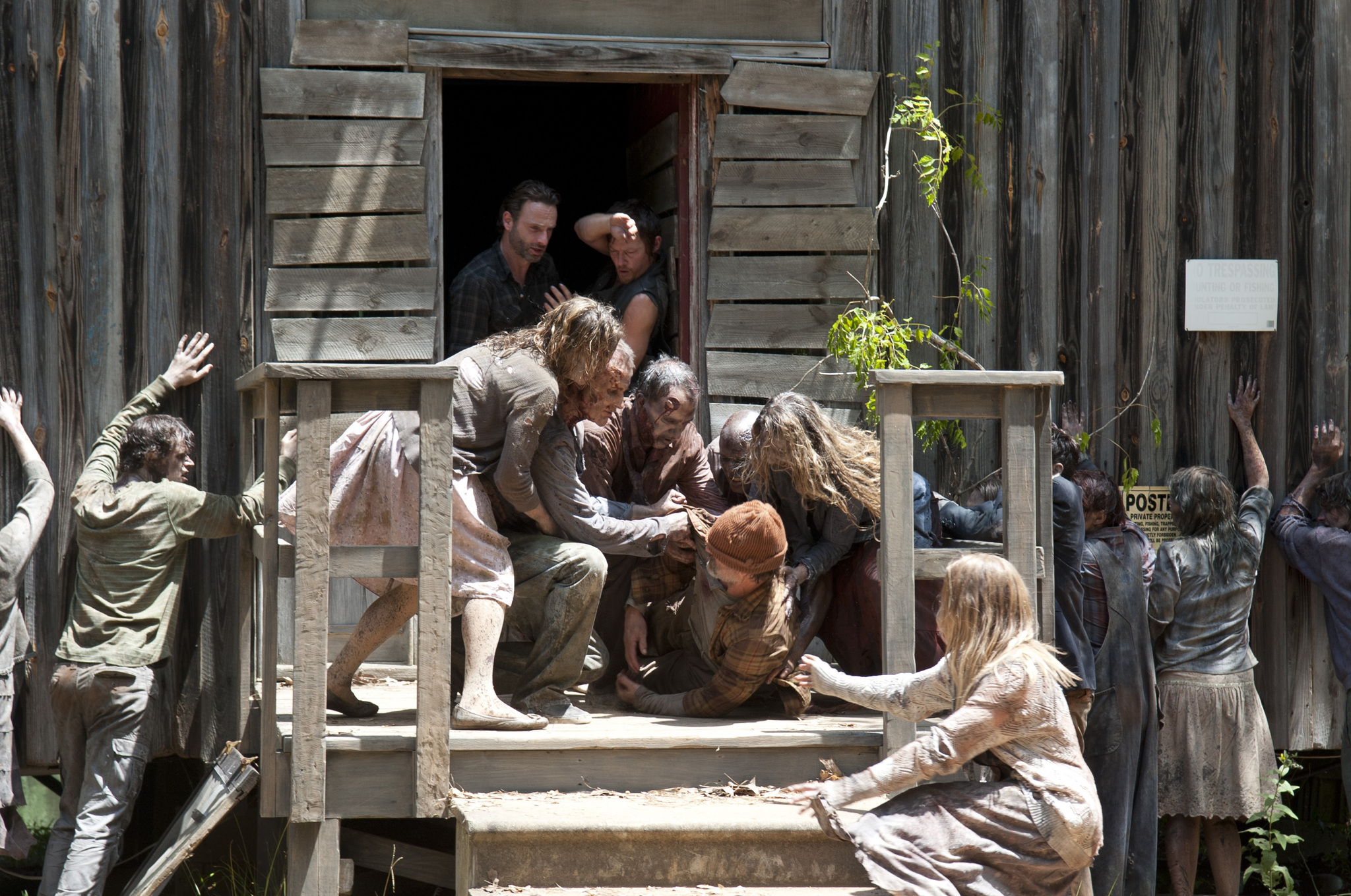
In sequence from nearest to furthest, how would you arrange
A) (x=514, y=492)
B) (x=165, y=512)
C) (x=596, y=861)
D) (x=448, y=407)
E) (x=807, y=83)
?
(x=596, y=861) < (x=448, y=407) < (x=514, y=492) < (x=165, y=512) < (x=807, y=83)

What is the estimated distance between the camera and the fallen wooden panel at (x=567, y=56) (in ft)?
17.4

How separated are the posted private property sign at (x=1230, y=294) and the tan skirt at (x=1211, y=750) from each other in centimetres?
153

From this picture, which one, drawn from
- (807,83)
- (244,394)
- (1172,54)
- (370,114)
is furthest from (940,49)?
(244,394)

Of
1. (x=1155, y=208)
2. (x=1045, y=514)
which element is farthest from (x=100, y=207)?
(x=1155, y=208)

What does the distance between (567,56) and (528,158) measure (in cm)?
353

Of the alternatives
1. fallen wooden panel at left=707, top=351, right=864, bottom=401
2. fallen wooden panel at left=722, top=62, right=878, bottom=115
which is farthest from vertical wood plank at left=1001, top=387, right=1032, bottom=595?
fallen wooden panel at left=722, top=62, right=878, bottom=115

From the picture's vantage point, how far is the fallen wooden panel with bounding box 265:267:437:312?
5.21m

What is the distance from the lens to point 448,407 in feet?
13.1

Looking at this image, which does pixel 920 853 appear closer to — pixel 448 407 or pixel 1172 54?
pixel 448 407

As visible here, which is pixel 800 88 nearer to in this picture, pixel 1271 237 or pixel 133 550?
pixel 1271 237

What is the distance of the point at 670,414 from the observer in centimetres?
478

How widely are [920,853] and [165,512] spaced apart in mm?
2949

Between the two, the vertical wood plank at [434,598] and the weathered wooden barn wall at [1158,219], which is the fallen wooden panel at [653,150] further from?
the vertical wood plank at [434,598]

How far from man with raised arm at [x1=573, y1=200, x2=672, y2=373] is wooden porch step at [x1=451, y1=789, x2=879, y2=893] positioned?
257cm
